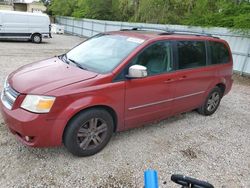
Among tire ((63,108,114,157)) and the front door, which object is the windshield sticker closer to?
the front door

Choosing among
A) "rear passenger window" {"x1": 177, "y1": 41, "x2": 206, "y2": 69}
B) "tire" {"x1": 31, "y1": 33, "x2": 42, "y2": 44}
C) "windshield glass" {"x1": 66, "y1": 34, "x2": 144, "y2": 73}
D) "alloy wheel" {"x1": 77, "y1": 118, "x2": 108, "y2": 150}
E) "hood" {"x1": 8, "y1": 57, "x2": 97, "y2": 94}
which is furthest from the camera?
"tire" {"x1": 31, "y1": 33, "x2": 42, "y2": 44}

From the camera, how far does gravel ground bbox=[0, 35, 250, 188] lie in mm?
2816

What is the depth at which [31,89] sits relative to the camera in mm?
2842

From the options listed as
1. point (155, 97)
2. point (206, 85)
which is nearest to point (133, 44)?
point (155, 97)

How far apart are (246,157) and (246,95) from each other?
4086 millimetres

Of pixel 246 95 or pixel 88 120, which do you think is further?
pixel 246 95

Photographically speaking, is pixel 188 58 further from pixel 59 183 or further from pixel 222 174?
pixel 59 183

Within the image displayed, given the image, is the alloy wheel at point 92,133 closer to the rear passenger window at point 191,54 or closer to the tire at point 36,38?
the rear passenger window at point 191,54

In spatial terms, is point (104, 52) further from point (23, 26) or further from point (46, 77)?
point (23, 26)

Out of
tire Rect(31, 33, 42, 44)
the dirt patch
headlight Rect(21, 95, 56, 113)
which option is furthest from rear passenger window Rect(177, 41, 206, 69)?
tire Rect(31, 33, 42, 44)

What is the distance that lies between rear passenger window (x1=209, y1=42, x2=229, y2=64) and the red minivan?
0.14 metres

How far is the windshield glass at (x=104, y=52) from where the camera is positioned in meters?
3.39

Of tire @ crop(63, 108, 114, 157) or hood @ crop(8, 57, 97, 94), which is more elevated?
hood @ crop(8, 57, 97, 94)

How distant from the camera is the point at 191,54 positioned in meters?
4.27
